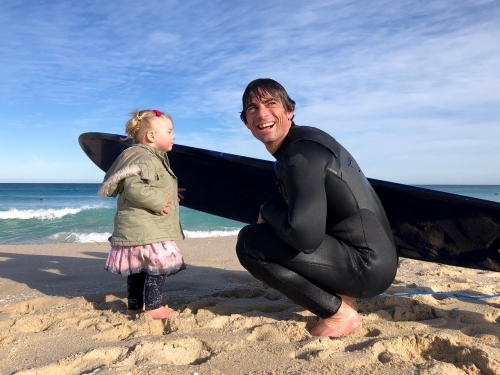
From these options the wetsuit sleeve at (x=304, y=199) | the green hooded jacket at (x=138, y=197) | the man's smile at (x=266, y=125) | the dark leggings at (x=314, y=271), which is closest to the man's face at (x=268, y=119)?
the man's smile at (x=266, y=125)

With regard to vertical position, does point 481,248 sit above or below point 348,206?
below

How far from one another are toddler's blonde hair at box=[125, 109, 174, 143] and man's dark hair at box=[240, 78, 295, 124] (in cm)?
74

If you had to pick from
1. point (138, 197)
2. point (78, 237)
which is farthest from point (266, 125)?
point (78, 237)

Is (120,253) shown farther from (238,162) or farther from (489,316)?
(489,316)

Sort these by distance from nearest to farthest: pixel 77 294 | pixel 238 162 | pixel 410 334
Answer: pixel 410 334, pixel 77 294, pixel 238 162

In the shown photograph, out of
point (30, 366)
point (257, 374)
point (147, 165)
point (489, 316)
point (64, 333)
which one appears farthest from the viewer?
point (147, 165)

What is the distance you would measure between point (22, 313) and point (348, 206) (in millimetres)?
2047

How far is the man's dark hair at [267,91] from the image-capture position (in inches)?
85.2

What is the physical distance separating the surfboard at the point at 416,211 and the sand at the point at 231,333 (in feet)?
1.00

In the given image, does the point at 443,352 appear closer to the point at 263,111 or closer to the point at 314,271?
the point at 314,271

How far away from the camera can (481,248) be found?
261cm

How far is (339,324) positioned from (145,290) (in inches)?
43.8

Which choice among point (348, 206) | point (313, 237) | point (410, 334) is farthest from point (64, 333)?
point (410, 334)

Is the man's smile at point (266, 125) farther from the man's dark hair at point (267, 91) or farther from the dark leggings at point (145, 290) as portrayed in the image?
the dark leggings at point (145, 290)
